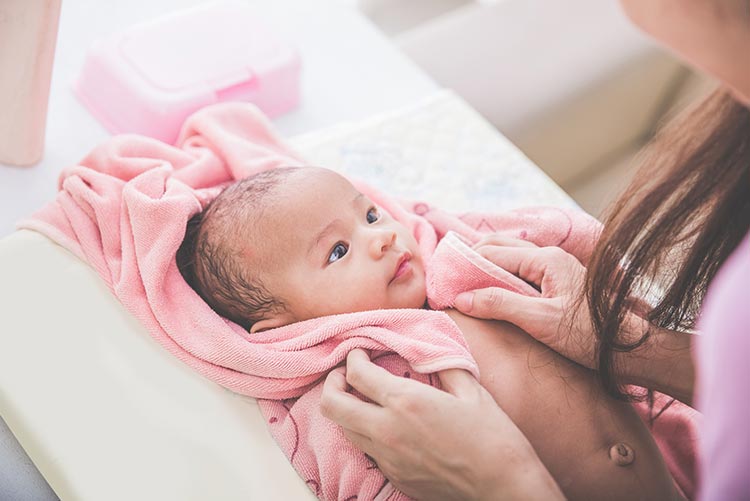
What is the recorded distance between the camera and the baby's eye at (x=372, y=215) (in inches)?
45.6

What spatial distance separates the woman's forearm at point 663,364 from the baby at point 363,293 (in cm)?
7

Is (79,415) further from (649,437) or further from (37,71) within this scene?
(649,437)

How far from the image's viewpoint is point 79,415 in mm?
1019

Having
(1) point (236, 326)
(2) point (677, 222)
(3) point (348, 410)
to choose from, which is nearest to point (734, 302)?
(2) point (677, 222)

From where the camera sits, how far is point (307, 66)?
1.69 meters

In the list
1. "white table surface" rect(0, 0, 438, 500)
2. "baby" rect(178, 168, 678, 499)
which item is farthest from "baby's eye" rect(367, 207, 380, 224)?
"white table surface" rect(0, 0, 438, 500)

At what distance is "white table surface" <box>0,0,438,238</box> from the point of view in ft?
4.93

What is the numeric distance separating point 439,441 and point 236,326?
35 cm

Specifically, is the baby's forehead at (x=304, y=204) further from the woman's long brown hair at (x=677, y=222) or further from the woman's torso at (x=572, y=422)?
the woman's long brown hair at (x=677, y=222)

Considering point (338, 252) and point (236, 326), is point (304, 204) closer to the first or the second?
point (338, 252)

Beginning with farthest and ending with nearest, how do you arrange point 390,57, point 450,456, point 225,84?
point 390,57 < point 225,84 < point 450,456

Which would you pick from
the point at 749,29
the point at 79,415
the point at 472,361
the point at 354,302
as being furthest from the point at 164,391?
the point at 749,29

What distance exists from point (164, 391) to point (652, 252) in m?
0.62

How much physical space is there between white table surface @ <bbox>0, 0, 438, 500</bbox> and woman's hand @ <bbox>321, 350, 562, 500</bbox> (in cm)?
75
